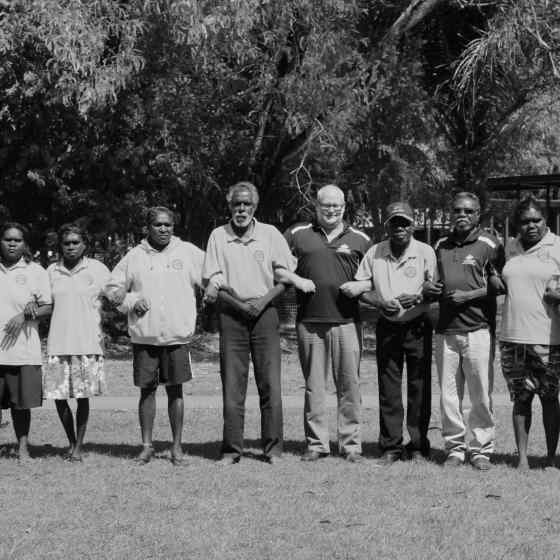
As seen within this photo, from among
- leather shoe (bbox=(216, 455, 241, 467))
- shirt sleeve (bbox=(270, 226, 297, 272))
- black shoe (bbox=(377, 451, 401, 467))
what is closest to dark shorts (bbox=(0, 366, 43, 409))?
leather shoe (bbox=(216, 455, 241, 467))

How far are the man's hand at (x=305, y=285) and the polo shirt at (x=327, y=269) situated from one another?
0.09 m

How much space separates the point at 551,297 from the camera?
7.09 meters

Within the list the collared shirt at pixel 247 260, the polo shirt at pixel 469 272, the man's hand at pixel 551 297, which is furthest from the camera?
the collared shirt at pixel 247 260

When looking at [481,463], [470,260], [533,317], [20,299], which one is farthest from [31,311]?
[533,317]

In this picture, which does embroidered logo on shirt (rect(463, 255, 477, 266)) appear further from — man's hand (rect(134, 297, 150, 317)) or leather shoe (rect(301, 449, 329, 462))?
man's hand (rect(134, 297, 150, 317))

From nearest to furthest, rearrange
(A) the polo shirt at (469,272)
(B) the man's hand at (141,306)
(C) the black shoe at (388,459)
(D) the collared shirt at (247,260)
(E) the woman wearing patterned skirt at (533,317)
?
(E) the woman wearing patterned skirt at (533,317) → (A) the polo shirt at (469,272) → (B) the man's hand at (141,306) → (C) the black shoe at (388,459) → (D) the collared shirt at (247,260)

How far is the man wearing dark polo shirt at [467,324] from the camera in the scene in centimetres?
731

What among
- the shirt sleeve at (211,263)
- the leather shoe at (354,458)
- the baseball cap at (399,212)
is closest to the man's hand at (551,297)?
the baseball cap at (399,212)

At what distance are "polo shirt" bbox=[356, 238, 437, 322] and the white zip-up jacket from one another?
133 cm

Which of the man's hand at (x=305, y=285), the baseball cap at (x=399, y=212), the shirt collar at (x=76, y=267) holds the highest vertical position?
the baseball cap at (x=399, y=212)

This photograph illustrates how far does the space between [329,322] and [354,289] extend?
14.1 inches

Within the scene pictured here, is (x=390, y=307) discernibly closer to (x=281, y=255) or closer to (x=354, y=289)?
(x=354, y=289)

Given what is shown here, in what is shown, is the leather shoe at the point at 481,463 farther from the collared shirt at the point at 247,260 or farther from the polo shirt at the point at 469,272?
the collared shirt at the point at 247,260

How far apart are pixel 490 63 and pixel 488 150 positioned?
6.17 m
